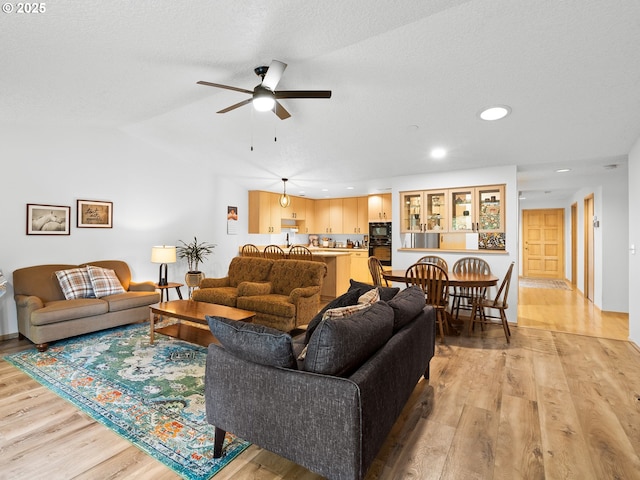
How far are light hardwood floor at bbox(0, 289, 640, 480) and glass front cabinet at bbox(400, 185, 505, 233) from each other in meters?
2.13

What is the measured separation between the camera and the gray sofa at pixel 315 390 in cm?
137

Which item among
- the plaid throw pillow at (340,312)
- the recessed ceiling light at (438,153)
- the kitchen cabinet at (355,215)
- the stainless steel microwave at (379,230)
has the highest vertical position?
the recessed ceiling light at (438,153)

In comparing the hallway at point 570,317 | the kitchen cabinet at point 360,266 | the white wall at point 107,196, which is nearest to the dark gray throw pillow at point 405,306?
the hallway at point 570,317

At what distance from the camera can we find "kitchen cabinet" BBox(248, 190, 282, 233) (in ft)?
23.7

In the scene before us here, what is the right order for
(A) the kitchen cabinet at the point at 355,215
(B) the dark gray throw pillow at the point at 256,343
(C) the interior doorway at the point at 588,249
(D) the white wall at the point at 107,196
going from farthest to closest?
(A) the kitchen cabinet at the point at 355,215 → (C) the interior doorway at the point at 588,249 → (D) the white wall at the point at 107,196 → (B) the dark gray throw pillow at the point at 256,343

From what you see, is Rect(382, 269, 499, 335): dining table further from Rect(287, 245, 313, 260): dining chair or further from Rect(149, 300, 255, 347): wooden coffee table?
Rect(287, 245, 313, 260): dining chair

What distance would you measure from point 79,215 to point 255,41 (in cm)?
379

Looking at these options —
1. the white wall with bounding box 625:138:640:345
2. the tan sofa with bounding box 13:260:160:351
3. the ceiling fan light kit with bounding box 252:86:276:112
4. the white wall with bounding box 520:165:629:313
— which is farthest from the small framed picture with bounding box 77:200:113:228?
the white wall with bounding box 520:165:629:313

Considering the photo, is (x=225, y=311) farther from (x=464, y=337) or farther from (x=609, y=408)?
(x=609, y=408)

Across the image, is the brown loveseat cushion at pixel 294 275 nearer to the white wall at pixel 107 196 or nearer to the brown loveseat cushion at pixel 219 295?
the brown loveseat cushion at pixel 219 295

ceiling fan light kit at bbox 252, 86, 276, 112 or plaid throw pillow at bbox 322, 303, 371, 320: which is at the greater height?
ceiling fan light kit at bbox 252, 86, 276, 112

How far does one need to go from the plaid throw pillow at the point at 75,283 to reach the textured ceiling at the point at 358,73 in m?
1.88

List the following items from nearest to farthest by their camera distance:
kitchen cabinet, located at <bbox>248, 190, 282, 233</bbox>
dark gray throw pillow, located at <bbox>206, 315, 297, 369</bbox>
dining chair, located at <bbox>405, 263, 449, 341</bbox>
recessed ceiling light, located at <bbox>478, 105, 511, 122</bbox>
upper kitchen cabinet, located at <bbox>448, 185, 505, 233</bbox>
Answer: dark gray throw pillow, located at <bbox>206, 315, 297, 369</bbox> → recessed ceiling light, located at <bbox>478, 105, 511, 122</bbox> → dining chair, located at <bbox>405, 263, 449, 341</bbox> → upper kitchen cabinet, located at <bbox>448, 185, 505, 233</bbox> → kitchen cabinet, located at <bbox>248, 190, 282, 233</bbox>

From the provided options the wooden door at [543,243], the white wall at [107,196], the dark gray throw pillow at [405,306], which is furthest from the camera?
the wooden door at [543,243]
